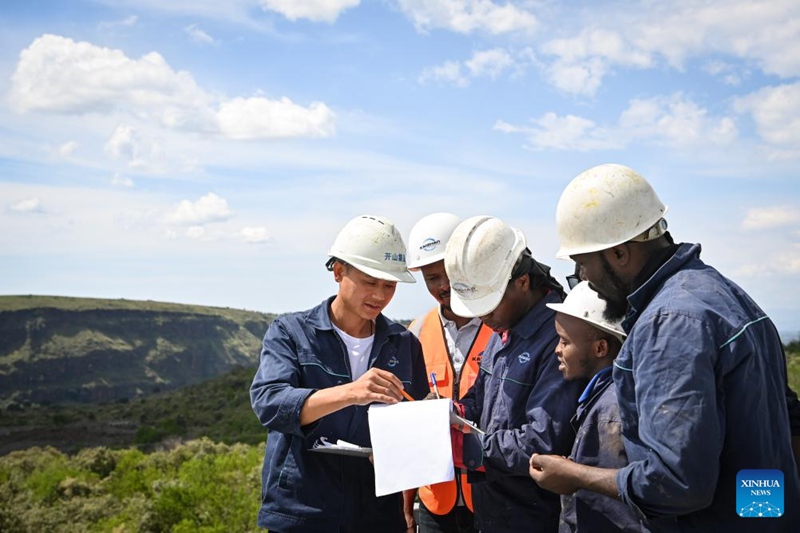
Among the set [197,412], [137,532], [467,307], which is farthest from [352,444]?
[197,412]

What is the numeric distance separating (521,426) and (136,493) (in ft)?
43.1

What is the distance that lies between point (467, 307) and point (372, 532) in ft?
3.88

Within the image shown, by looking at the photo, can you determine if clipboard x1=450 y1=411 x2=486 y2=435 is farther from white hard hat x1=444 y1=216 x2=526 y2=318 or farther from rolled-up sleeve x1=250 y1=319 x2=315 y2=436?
rolled-up sleeve x1=250 y1=319 x2=315 y2=436

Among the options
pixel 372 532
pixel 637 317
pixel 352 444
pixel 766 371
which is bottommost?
pixel 372 532

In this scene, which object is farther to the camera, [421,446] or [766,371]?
[421,446]

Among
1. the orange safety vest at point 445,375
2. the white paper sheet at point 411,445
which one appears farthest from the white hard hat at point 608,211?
the orange safety vest at point 445,375

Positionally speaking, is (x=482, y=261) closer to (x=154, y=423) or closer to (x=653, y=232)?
(x=653, y=232)

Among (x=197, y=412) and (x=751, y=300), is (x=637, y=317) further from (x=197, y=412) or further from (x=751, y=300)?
(x=197, y=412)

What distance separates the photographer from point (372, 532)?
3684mm

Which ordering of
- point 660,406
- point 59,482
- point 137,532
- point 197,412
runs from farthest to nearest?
point 197,412, point 59,482, point 137,532, point 660,406

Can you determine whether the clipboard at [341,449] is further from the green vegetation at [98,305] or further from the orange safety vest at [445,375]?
the green vegetation at [98,305]

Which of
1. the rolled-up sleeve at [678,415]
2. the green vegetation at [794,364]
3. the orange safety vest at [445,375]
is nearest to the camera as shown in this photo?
the rolled-up sleeve at [678,415]

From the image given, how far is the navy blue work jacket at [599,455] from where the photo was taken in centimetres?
284

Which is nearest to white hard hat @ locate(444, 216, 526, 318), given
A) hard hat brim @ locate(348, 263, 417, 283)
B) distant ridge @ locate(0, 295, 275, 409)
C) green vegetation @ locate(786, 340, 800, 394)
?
hard hat brim @ locate(348, 263, 417, 283)
